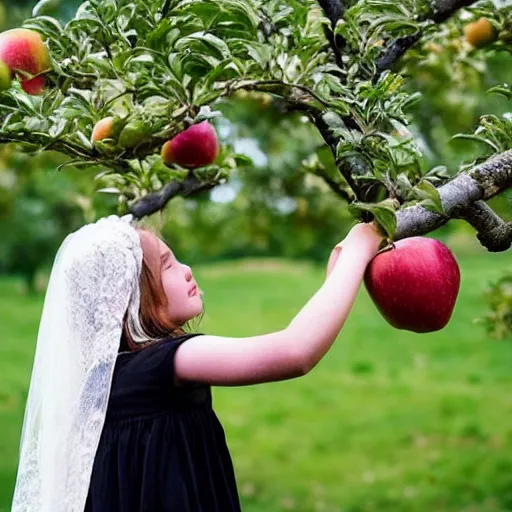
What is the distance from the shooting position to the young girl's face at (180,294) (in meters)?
1.52

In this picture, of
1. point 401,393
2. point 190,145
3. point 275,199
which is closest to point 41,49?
point 190,145

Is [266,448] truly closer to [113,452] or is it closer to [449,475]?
[449,475]

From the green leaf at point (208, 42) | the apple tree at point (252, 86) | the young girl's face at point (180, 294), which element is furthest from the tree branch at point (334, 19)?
the young girl's face at point (180, 294)

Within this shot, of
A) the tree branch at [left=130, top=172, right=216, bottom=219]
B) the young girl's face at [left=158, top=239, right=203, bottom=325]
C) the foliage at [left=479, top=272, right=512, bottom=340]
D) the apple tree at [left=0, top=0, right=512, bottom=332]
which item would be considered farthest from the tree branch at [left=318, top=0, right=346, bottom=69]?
the foliage at [left=479, top=272, right=512, bottom=340]

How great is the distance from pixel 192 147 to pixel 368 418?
4248 millimetres

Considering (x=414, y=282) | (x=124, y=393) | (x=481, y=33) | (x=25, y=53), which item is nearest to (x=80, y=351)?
(x=124, y=393)

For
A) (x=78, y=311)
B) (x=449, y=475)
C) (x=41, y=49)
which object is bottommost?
(x=449, y=475)

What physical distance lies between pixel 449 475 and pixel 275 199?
1.72m

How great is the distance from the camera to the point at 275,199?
3.94 m

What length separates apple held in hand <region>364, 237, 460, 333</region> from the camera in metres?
1.26

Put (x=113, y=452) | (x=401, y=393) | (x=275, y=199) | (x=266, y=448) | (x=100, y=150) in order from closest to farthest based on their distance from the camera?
1. (x=100, y=150)
2. (x=113, y=452)
3. (x=275, y=199)
4. (x=266, y=448)
5. (x=401, y=393)

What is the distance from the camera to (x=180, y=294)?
5.01 ft

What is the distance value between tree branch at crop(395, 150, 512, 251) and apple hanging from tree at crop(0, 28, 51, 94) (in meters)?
0.59

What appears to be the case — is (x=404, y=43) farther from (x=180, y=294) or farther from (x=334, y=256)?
(x=180, y=294)
